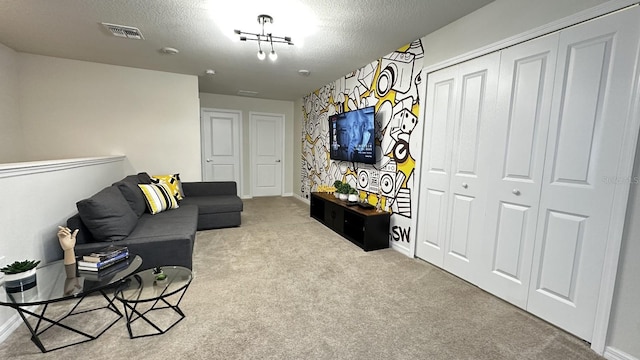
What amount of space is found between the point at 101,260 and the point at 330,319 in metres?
1.55

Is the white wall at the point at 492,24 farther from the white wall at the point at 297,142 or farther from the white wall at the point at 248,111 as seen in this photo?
the white wall at the point at 248,111

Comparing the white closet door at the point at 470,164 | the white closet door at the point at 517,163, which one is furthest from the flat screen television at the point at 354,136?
the white closet door at the point at 517,163

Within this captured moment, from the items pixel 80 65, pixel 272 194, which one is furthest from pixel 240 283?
pixel 272 194

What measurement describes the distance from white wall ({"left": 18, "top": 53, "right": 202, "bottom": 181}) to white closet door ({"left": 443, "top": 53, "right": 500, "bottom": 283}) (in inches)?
153

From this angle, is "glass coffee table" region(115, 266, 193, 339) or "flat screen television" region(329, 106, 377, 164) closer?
"glass coffee table" region(115, 266, 193, 339)

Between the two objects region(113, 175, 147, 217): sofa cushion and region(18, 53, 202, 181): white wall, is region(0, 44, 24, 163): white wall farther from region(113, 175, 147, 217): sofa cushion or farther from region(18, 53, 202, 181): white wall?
region(113, 175, 147, 217): sofa cushion

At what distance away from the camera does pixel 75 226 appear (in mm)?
2061

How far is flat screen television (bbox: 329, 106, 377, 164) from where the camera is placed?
135 inches

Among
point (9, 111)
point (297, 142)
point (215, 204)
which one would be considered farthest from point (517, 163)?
point (9, 111)

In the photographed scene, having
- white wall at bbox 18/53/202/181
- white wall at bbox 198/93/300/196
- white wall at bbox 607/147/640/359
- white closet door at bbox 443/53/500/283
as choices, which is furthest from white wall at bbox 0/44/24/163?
white wall at bbox 607/147/640/359

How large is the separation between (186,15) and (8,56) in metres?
2.79

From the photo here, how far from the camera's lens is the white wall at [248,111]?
19.1ft

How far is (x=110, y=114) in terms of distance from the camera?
12.8 feet

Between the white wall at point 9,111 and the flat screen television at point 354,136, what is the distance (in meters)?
4.14
